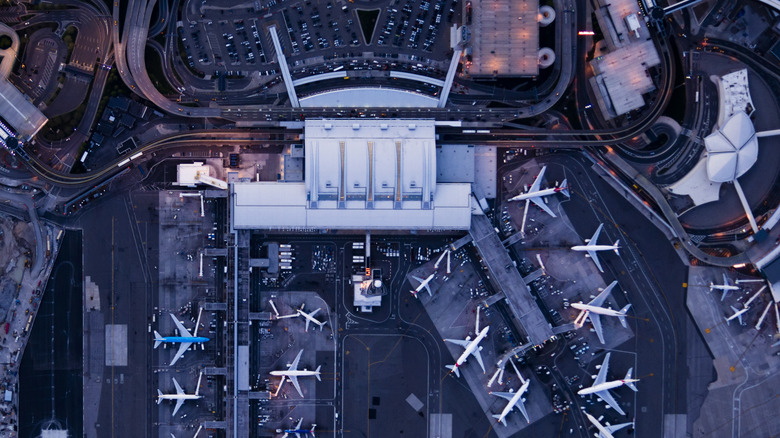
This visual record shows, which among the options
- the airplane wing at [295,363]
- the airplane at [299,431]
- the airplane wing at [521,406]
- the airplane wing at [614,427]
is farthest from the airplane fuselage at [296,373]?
the airplane wing at [614,427]

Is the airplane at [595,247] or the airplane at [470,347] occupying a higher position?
the airplane at [595,247]

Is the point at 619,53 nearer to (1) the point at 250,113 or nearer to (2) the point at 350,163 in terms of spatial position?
(2) the point at 350,163

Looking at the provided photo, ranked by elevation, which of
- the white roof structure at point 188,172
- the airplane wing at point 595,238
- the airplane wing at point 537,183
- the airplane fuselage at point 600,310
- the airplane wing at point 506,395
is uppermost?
the white roof structure at point 188,172

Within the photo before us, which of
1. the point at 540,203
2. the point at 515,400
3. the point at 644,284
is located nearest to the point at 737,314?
the point at 644,284

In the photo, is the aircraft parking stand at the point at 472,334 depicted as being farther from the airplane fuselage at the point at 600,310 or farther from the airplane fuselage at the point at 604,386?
the airplane fuselage at the point at 600,310

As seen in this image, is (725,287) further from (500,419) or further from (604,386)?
(500,419)

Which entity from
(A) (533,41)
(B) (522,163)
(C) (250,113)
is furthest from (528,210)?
(C) (250,113)
